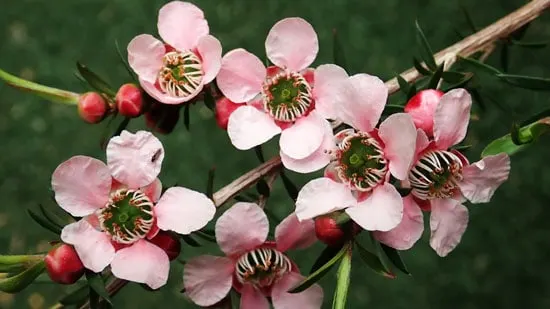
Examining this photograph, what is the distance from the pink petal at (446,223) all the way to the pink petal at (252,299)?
0.39 ft

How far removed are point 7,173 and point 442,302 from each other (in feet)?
1.99

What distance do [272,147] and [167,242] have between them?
20.9 inches

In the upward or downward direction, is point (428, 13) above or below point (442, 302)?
above

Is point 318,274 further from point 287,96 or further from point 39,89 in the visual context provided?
point 39,89

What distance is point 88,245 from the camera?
0.43 m

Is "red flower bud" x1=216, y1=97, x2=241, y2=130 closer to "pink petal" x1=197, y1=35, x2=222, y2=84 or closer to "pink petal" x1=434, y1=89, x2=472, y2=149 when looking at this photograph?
"pink petal" x1=197, y1=35, x2=222, y2=84

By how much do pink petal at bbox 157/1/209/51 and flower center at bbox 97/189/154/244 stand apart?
11 centimetres

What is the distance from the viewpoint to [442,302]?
94 centimetres

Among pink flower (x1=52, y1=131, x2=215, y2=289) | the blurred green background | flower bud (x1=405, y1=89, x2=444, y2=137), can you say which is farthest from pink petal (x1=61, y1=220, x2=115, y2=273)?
the blurred green background

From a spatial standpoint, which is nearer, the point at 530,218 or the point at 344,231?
the point at 344,231

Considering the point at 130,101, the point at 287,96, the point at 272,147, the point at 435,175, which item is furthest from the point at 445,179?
the point at 272,147

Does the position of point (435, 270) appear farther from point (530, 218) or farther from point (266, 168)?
point (266, 168)

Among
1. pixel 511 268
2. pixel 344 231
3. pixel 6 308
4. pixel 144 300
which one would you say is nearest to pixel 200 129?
pixel 144 300

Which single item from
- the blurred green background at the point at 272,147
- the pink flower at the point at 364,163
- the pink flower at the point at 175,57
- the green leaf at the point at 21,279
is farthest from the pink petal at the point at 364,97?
the blurred green background at the point at 272,147
